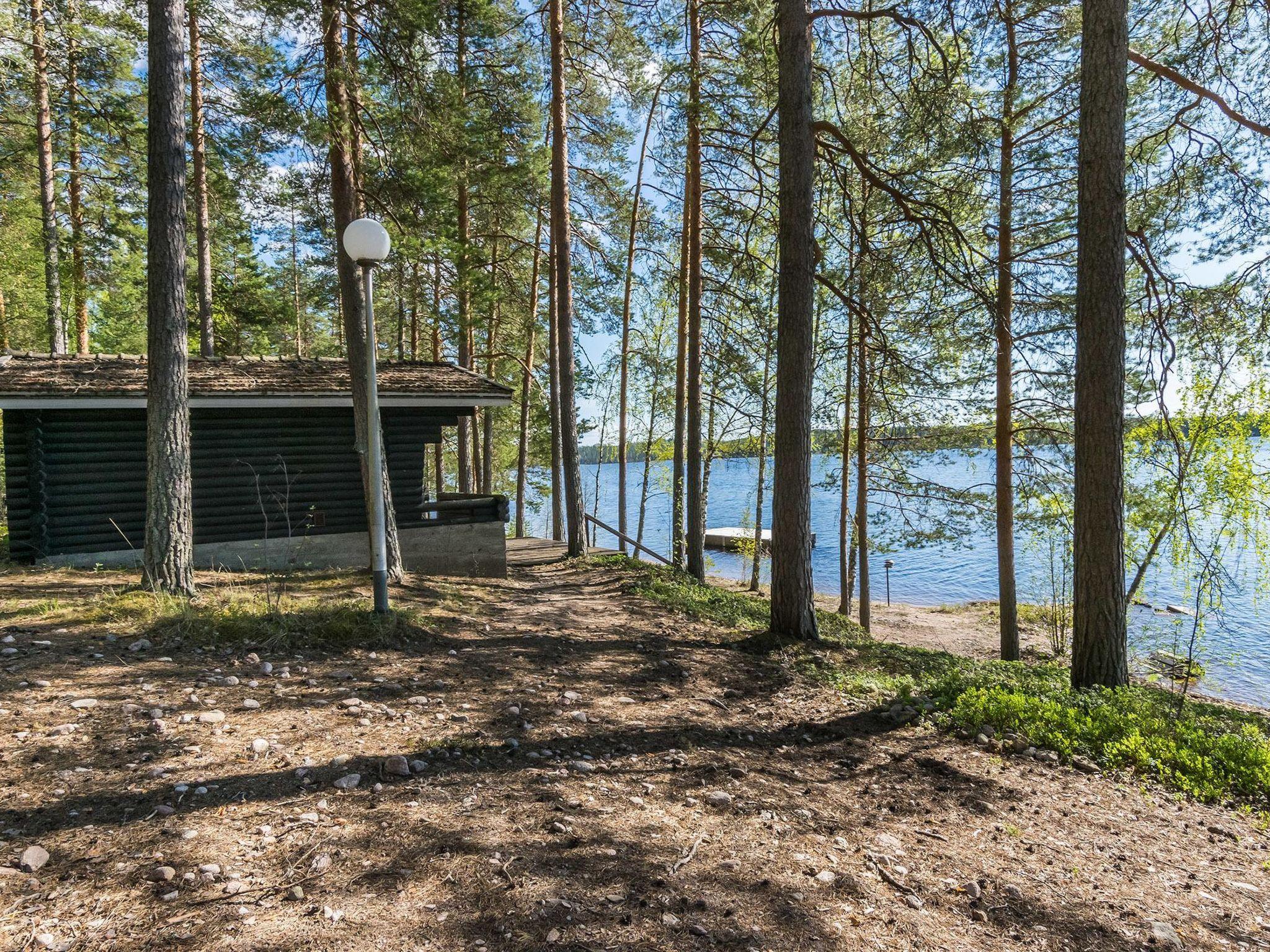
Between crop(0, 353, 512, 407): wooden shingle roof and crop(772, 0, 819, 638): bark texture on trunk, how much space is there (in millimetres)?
5985

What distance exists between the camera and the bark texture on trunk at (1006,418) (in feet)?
31.4

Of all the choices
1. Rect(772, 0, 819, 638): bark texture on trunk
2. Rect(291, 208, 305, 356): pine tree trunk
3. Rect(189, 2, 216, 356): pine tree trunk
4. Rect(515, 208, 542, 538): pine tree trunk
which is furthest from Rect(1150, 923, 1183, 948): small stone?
Rect(291, 208, 305, 356): pine tree trunk

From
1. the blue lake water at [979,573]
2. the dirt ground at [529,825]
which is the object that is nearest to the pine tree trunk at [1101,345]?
the blue lake water at [979,573]

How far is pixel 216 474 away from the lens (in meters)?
9.87

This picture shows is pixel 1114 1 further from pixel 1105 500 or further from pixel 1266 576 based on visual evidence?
pixel 1266 576

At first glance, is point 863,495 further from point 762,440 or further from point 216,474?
point 216,474

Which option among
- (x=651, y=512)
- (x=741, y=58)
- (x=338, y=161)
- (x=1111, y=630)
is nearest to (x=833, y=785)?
(x=1111, y=630)

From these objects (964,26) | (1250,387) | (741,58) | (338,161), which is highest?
(741,58)

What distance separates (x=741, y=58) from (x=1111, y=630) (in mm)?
8929

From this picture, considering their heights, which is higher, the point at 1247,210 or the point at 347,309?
the point at 1247,210

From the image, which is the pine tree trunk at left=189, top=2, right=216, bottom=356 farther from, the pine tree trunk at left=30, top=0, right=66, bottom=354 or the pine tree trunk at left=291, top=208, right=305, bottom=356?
the pine tree trunk at left=291, top=208, right=305, bottom=356

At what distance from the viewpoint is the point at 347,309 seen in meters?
7.57

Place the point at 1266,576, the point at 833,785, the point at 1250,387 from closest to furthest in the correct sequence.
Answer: the point at 833,785, the point at 1250,387, the point at 1266,576

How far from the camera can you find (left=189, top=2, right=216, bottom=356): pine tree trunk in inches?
470
